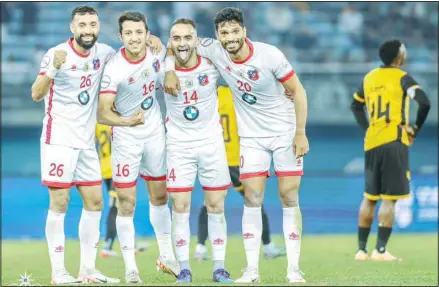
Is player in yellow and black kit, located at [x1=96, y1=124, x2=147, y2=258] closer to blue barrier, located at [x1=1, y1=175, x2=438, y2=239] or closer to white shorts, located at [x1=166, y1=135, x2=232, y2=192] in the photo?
blue barrier, located at [x1=1, y1=175, x2=438, y2=239]

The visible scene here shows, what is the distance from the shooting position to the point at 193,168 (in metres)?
9.52

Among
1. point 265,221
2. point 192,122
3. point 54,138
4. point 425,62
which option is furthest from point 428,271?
point 425,62

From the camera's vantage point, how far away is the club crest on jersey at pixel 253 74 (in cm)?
930

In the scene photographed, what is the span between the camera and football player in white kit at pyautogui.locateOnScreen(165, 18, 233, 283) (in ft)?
30.8

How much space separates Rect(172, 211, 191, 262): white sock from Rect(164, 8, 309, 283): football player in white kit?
464 millimetres

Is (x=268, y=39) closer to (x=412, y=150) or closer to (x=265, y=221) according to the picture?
(x=412, y=150)

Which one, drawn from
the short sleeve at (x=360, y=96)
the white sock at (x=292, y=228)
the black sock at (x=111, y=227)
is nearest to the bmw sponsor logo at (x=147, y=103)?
the white sock at (x=292, y=228)

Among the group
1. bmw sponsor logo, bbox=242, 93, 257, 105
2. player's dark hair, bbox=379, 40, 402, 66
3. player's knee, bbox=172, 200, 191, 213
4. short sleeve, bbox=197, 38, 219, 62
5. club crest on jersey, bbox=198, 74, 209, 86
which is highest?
player's dark hair, bbox=379, 40, 402, 66

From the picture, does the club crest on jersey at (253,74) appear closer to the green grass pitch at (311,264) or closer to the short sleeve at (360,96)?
the green grass pitch at (311,264)

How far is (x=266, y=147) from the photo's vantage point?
9500 mm

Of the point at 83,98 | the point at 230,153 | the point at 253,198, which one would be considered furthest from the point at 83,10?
the point at 230,153

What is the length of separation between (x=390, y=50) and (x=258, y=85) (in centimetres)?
316

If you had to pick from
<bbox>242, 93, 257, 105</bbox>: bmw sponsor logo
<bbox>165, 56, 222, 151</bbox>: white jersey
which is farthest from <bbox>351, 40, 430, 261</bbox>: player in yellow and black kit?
<bbox>165, 56, 222, 151</bbox>: white jersey

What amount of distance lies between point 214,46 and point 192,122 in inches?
24.3
